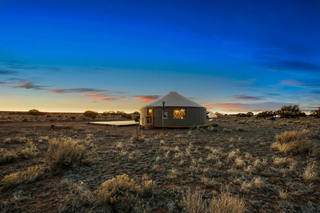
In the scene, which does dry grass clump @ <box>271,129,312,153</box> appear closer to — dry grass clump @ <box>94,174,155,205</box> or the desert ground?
the desert ground

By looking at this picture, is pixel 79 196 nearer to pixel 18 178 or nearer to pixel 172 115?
pixel 18 178

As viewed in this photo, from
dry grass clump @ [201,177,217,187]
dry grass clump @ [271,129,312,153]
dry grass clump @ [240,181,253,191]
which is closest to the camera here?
dry grass clump @ [240,181,253,191]

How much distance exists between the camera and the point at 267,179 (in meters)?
4.97

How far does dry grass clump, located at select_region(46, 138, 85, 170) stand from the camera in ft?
18.0

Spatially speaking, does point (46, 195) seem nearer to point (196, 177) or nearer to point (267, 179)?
point (196, 177)

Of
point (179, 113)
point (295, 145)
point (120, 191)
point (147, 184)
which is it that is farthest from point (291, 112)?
point (120, 191)

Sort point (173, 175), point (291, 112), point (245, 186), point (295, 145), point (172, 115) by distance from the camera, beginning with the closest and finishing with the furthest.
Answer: point (245, 186)
point (173, 175)
point (295, 145)
point (172, 115)
point (291, 112)

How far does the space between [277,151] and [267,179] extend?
168 inches

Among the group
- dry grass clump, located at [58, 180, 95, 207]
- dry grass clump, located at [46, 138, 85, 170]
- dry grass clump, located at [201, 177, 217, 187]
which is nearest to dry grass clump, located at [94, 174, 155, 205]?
dry grass clump, located at [58, 180, 95, 207]

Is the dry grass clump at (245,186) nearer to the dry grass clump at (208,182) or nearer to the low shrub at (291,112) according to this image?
the dry grass clump at (208,182)

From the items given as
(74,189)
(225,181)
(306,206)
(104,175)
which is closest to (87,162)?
(104,175)

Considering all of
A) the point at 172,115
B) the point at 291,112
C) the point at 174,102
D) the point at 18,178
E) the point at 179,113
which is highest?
the point at 174,102

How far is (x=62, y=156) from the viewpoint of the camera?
5.64 metres

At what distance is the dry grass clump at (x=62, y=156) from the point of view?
216 inches
